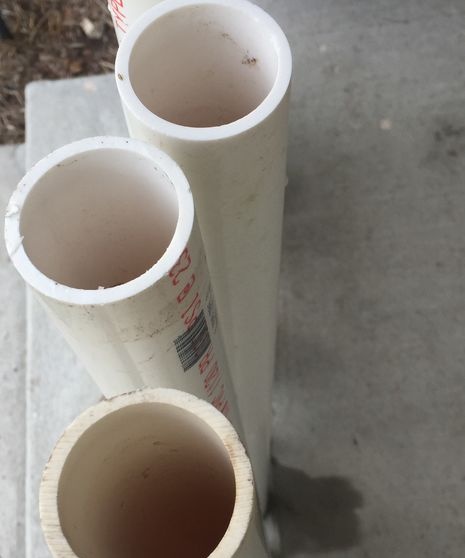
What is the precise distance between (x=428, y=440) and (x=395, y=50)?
950mm

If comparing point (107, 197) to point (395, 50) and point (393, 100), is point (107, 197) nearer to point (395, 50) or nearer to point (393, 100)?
point (393, 100)

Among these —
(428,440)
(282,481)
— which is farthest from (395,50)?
(282,481)

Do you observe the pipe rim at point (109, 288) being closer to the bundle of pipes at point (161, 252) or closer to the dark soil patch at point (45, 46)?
the bundle of pipes at point (161, 252)

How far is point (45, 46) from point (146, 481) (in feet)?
5.28

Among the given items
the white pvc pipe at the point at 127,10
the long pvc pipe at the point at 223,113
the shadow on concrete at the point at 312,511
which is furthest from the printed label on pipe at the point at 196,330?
the shadow on concrete at the point at 312,511

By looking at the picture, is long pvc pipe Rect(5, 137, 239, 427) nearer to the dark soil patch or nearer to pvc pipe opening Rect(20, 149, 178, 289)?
pvc pipe opening Rect(20, 149, 178, 289)

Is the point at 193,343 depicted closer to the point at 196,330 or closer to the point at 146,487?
the point at 196,330

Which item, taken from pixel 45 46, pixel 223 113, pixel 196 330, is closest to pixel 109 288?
pixel 196 330

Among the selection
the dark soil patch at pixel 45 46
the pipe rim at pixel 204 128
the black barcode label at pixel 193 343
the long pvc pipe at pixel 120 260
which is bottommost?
the dark soil patch at pixel 45 46

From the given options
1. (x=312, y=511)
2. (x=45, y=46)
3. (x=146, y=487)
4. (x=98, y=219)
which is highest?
(x=98, y=219)

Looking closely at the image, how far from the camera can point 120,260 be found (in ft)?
2.35

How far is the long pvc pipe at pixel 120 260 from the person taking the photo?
535mm

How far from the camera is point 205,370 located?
0.69 m

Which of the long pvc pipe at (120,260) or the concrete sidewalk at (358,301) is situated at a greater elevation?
the long pvc pipe at (120,260)
